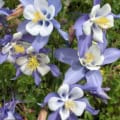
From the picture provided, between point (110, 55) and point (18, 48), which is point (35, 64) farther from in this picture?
point (110, 55)

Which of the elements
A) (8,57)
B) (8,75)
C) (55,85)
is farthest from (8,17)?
(8,75)

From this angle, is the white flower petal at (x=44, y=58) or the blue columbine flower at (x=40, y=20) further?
the white flower petal at (x=44, y=58)

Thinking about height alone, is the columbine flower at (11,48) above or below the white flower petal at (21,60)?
above

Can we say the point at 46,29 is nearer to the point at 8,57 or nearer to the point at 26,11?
the point at 26,11

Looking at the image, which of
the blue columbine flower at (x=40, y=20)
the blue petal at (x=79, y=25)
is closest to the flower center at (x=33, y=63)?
the blue columbine flower at (x=40, y=20)

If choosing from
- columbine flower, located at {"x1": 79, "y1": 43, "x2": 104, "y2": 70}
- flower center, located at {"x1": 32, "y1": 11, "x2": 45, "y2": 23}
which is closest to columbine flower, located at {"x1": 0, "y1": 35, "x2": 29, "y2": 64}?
flower center, located at {"x1": 32, "y1": 11, "x2": 45, "y2": 23}

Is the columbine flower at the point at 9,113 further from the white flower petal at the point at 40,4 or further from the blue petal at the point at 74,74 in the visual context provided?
the white flower petal at the point at 40,4

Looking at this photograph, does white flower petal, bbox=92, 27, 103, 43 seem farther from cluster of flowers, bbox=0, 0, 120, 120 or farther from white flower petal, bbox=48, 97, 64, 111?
white flower petal, bbox=48, 97, 64, 111
